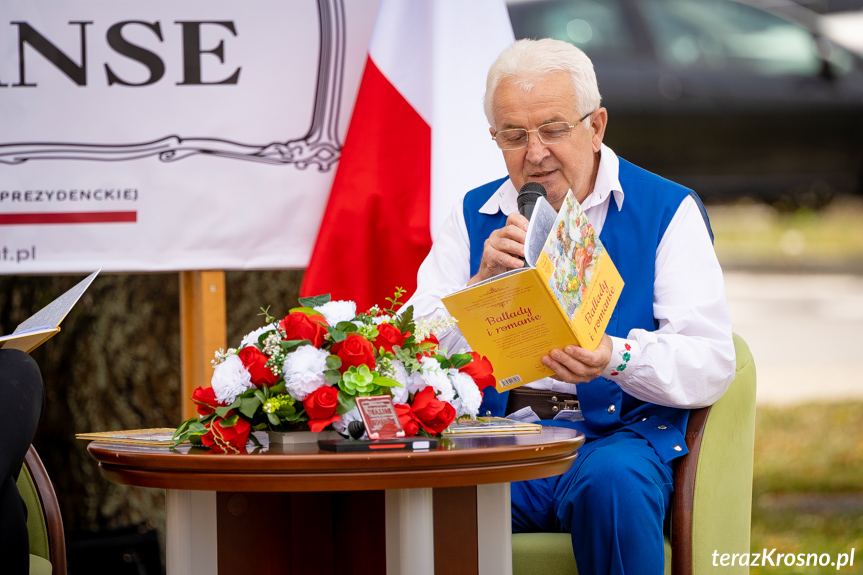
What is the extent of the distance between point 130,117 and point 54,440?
1.27 m

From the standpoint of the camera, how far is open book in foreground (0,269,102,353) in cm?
191

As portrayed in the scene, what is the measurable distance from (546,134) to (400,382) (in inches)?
34.1

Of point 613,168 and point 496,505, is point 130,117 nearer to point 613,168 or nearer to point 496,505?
point 613,168

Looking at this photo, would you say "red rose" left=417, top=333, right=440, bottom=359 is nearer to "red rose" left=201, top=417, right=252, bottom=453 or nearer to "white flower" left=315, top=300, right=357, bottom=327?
"white flower" left=315, top=300, right=357, bottom=327

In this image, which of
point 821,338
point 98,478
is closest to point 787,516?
point 98,478

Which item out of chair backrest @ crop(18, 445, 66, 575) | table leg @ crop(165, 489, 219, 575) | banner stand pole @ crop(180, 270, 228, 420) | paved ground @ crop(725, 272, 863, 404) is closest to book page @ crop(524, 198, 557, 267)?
table leg @ crop(165, 489, 219, 575)

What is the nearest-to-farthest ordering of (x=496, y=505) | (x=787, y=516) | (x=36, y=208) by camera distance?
(x=496, y=505) < (x=36, y=208) < (x=787, y=516)

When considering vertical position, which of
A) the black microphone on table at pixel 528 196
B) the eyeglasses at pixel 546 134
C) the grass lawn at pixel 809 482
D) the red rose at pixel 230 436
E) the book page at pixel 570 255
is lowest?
the grass lawn at pixel 809 482

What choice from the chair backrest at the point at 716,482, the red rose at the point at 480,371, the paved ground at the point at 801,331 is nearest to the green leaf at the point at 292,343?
the red rose at the point at 480,371

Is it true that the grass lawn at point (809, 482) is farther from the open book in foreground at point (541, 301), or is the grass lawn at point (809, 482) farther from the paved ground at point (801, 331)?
the open book in foreground at point (541, 301)

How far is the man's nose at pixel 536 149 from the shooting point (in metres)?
2.43

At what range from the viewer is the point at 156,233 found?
3.13 metres

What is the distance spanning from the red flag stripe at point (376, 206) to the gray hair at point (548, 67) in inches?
28.9

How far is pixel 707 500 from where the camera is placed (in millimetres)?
2186
